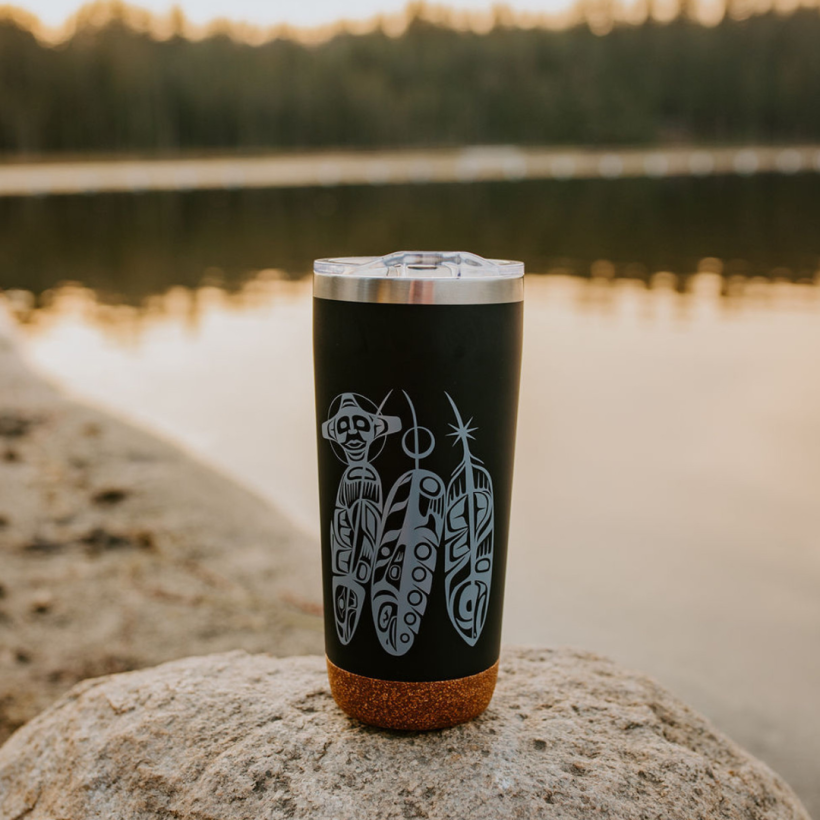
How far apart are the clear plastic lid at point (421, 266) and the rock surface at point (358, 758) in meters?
0.89

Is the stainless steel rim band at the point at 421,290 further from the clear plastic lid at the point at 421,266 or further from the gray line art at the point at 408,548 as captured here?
the gray line art at the point at 408,548

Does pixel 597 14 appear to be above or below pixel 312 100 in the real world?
above

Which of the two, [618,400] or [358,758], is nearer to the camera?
[358,758]

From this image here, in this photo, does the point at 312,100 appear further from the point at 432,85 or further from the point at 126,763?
the point at 126,763

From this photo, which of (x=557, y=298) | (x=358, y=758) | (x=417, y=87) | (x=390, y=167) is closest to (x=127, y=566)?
(x=358, y=758)

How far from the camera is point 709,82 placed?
375 ft

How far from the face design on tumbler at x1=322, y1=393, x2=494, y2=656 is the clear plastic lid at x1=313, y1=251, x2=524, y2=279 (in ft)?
0.75

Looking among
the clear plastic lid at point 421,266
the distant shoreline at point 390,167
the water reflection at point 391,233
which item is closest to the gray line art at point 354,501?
the clear plastic lid at point 421,266

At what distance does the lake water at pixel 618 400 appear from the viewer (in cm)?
493

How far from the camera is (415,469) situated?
5.80 ft

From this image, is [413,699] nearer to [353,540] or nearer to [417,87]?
[353,540]

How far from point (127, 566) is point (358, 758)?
2.97 meters

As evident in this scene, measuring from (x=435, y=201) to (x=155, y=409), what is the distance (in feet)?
105

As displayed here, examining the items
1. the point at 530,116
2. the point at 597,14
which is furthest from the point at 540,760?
the point at 597,14
